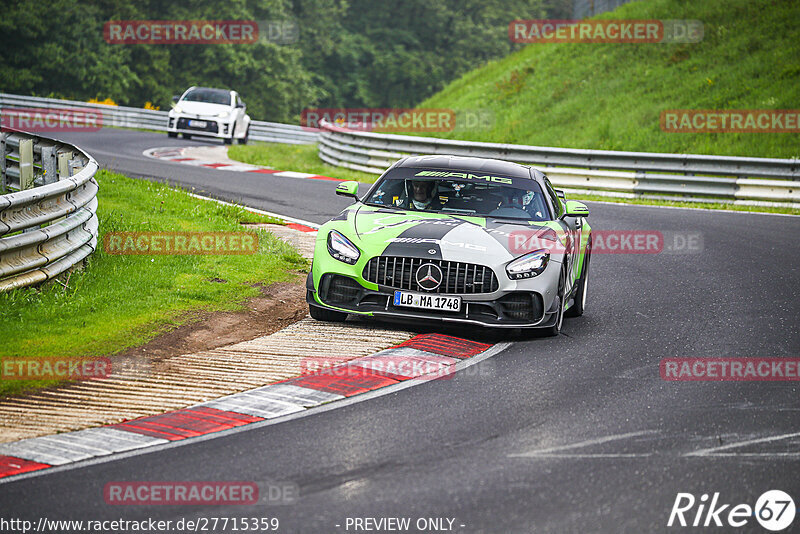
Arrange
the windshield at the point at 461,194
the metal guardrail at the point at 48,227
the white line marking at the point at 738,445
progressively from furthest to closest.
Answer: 1. the windshield at the point at 461,194
2. the metal guardrail at the point at 48,227
3. the white line marking at the point at 738,445

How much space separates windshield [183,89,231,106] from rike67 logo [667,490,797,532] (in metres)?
28.4

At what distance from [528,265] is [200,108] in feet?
79.8

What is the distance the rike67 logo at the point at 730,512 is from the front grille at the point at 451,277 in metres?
3.59

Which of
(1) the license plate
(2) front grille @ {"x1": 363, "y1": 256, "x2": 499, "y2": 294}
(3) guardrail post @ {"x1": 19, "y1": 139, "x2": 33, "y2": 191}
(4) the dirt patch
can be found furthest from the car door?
(3) guardrail post @ {"x1": 19, "y1": 139, "x2": 33, "y2": 191}

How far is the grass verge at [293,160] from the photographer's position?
2381 centimetres

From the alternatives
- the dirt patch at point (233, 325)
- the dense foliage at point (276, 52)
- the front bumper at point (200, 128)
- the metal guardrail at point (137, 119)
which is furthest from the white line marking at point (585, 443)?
the dense foliage at point (276, 52)

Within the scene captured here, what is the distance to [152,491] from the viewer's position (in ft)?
16.9

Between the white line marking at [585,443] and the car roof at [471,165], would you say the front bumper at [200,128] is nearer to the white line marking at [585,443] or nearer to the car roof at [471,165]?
the car roof at [471,165]

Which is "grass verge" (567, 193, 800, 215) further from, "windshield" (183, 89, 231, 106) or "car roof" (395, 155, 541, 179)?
"windshield" (183, 89, 231, 106)

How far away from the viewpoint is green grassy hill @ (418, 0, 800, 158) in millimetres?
26750

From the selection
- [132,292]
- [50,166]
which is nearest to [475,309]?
[132,292]

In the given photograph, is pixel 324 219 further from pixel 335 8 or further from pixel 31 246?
pixel 335 8

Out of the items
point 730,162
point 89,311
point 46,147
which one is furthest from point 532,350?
point 730,162

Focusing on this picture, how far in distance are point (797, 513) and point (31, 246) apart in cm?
661
